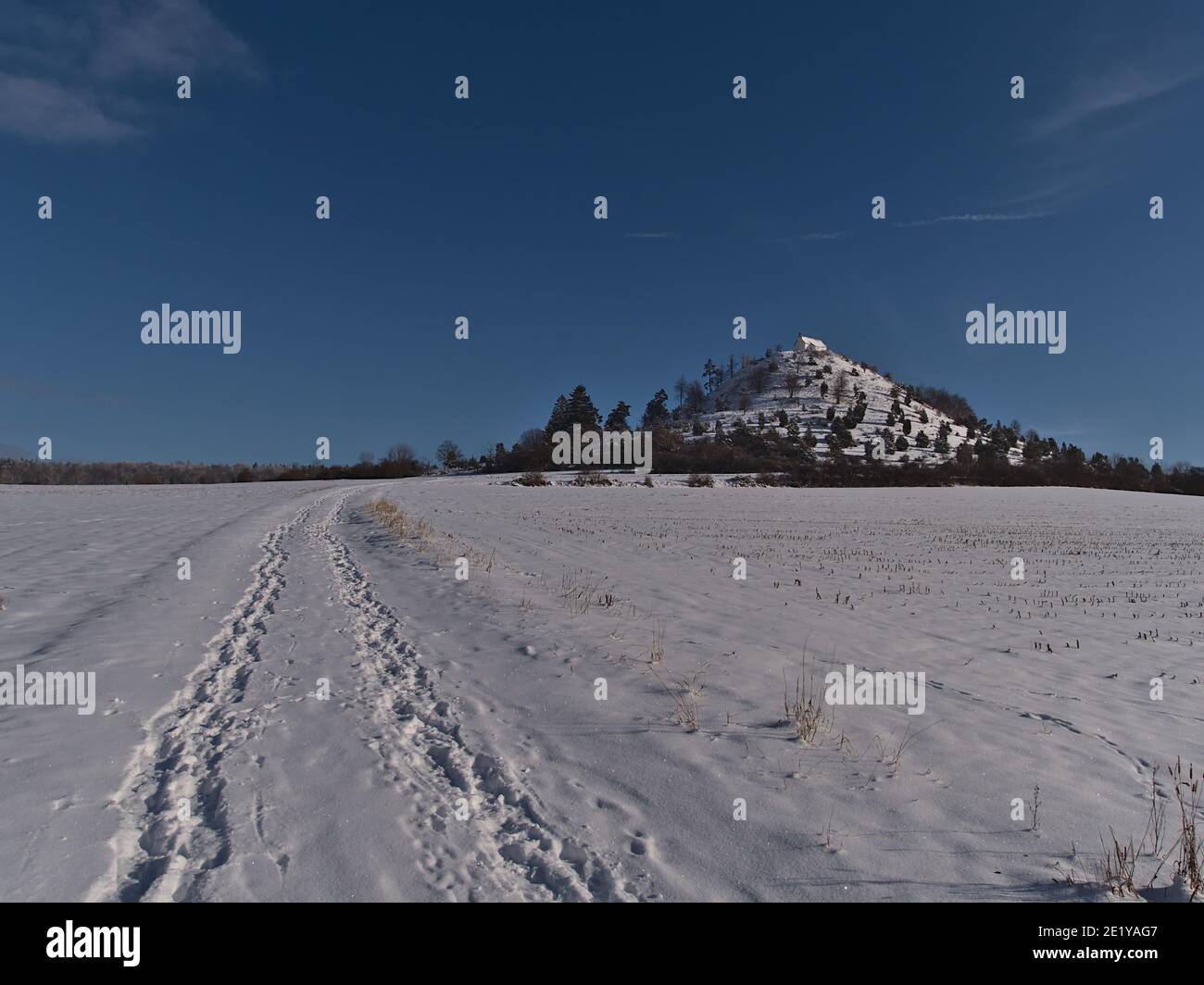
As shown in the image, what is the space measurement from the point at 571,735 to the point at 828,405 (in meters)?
135

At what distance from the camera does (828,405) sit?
13100cm

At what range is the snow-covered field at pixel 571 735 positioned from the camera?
165 inches

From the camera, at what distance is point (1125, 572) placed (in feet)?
61.5

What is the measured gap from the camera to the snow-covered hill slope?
343ft

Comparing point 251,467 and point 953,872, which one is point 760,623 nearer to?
point 953,872

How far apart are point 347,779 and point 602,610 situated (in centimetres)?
681

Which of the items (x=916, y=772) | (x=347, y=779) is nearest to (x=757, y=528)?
(x=916, y=772)

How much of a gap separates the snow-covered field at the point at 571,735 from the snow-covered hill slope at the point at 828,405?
86111mm

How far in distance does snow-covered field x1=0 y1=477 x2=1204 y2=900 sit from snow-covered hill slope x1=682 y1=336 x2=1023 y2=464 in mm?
86111

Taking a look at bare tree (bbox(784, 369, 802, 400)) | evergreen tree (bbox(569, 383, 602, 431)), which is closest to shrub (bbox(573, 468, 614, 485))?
evergreen tree (bbox(569, 383, 602, 431))
